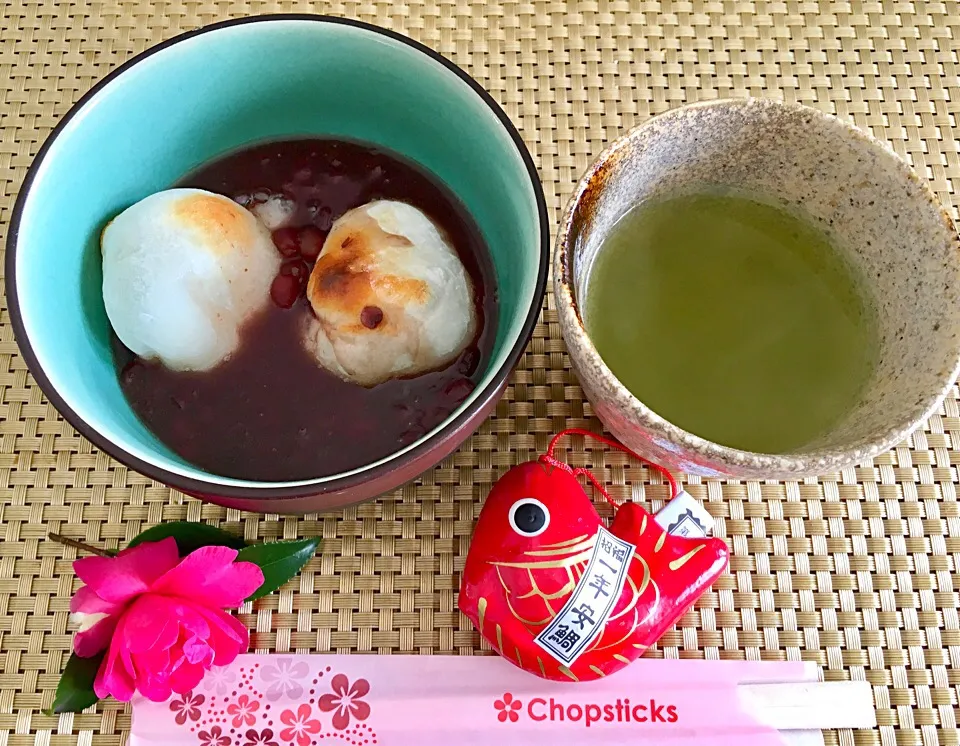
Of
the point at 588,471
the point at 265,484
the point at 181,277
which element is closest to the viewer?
the point at 265,484

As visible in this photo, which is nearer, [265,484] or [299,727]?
[265,484]

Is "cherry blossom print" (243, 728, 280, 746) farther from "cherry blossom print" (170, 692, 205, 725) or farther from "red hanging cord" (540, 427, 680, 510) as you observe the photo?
"red hanging cord" (540, 427, 680, 510)

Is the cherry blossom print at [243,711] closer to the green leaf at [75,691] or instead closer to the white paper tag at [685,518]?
the green leaf at [75,691]

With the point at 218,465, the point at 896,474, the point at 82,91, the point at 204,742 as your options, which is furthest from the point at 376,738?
the point at 82,91

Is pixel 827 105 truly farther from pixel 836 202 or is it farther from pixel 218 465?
pixel 218 465

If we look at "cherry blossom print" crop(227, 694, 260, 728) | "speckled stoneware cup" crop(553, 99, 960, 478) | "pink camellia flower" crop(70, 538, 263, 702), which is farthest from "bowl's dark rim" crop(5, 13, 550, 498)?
"cherry blossom print" crop(227, 694, 260, 728)

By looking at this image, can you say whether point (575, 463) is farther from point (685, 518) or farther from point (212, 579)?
point (212, 579)

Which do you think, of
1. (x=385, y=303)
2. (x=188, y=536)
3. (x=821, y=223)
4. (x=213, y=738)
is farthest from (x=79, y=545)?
(x=821, y=223)
